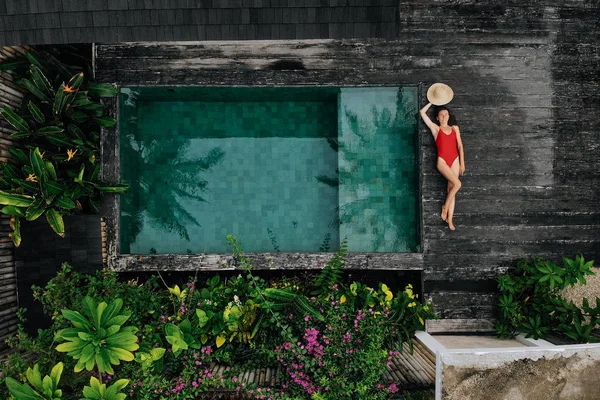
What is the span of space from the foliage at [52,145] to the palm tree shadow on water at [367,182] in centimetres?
345

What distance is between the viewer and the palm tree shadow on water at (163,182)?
19.0ft

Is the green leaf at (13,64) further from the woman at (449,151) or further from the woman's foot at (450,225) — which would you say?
the woman's foot at (450,225)

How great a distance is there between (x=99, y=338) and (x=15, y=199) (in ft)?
7.07

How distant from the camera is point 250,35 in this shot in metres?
4.25

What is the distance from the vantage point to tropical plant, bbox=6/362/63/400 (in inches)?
146

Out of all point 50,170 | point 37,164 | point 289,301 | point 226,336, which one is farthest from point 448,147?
point 37,164

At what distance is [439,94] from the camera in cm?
527

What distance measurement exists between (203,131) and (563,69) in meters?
5.82

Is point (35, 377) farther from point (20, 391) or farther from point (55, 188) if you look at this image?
point (55, 188)

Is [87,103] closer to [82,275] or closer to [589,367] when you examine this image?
[82,275]

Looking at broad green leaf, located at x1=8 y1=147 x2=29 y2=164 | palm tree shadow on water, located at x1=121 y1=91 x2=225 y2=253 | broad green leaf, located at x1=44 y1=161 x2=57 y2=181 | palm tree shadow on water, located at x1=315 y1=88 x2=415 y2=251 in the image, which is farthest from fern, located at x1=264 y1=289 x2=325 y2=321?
broad green leaf, located at x1=8 y1=147 x2=29 y2=164

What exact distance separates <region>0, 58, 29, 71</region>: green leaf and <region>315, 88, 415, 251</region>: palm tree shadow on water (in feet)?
15.0

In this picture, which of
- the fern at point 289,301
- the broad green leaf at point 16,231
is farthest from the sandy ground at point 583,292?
the broad green leaf at point 16,231

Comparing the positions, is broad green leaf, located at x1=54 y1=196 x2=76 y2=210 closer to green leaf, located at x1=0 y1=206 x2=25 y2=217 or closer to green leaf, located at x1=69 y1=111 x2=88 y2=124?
green leaf, located at x1=0 y1=206 x2=25 y2=217
